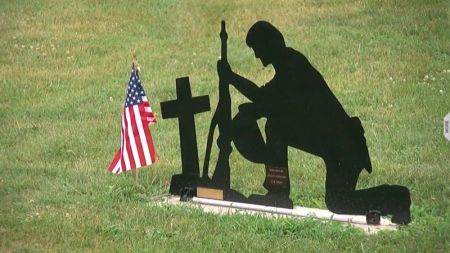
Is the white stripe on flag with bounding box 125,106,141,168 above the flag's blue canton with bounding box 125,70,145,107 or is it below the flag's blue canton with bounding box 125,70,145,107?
below

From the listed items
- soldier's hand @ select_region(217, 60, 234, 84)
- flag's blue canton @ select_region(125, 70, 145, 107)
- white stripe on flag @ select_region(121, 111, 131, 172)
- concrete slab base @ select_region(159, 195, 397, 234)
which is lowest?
concrete slab base @ select_region(159, 195, 397, 234)

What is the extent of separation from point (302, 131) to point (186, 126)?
1.18 metres

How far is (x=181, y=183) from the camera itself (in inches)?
325

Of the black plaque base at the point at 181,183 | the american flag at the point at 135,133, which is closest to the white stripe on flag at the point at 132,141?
the american flag at the point at 135,133

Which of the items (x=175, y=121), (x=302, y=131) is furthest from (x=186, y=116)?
(x=175, y=121)

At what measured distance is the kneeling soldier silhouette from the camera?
24.3 feet

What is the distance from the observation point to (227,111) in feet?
26.1

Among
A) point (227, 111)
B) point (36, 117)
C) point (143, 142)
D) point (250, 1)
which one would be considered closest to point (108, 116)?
point (36, 117)

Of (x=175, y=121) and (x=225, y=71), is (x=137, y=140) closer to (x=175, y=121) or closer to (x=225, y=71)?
(x=225, y=71)

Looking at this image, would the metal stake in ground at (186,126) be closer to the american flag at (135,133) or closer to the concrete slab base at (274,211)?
the concrete slab base at (274,211)

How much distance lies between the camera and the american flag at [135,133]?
8.41 meters

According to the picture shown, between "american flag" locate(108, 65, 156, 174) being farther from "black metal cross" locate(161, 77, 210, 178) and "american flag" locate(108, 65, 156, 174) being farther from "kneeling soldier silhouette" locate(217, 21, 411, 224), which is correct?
"kneeling soldier silhouette" locate(217, 21, 411, 224)

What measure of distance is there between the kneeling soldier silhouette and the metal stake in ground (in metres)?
0.44

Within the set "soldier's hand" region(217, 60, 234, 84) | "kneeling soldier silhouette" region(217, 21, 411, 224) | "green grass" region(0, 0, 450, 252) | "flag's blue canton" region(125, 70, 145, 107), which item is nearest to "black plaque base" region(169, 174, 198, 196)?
"green grass" region(0, 0, 450, 252)
